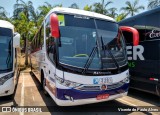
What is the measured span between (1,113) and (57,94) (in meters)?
2.13

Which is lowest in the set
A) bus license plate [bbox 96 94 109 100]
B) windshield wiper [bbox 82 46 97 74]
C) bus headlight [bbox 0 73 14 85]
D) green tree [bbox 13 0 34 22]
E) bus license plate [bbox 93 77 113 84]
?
bus license plate [bbox 96 94 109 100]

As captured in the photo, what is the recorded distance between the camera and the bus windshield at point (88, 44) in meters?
5.83

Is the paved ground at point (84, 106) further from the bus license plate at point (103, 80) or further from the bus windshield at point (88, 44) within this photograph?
the bus windshield at point (88, 44)

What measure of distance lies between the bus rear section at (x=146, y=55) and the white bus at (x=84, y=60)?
1325mm

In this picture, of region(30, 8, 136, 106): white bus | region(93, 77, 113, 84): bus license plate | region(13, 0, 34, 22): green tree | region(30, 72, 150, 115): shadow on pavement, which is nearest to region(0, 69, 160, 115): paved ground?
region(30, 72, 150, 115): shadow on pavement

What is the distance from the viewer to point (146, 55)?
7629 millimetres

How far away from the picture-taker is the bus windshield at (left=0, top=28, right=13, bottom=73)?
7.56 metres

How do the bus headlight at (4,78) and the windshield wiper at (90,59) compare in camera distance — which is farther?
the bus headlight at (4,78)

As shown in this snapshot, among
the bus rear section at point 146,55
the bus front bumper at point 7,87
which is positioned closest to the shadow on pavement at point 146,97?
the bus rear section at point 146,55

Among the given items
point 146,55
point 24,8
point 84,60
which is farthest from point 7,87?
point 24,8

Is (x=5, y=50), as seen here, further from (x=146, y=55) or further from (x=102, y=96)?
(x=146, y=55)

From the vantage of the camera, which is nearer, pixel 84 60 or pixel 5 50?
pixel 84 60

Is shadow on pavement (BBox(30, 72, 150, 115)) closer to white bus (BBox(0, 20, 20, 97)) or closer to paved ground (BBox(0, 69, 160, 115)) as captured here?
paved ground (BBox(0, 69, 160, 115))

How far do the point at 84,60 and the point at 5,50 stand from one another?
360cm
